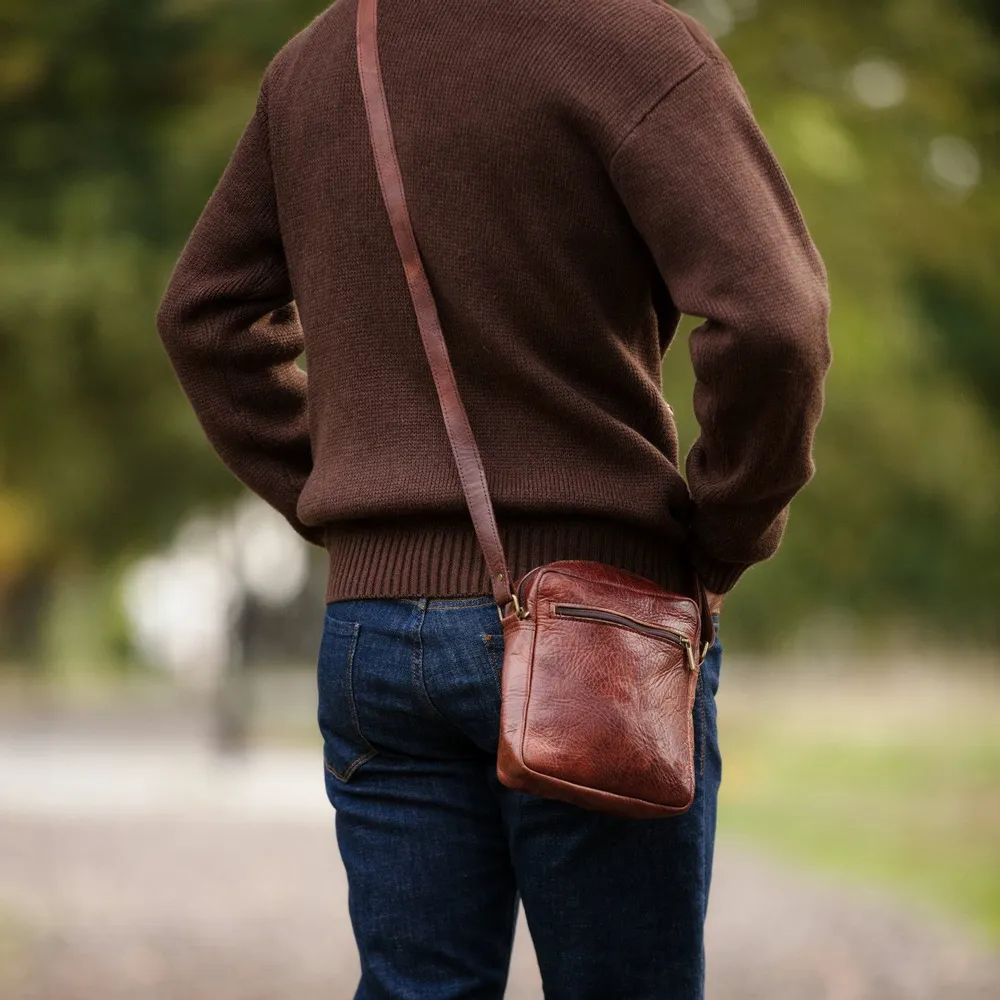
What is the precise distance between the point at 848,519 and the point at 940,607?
9.20 m

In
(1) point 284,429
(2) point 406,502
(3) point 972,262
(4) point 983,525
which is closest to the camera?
(2) point 406,502

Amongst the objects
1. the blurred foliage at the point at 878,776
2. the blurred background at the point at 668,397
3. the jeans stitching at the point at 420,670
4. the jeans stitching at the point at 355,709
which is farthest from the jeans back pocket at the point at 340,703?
the blurred foliage at the point at 878,776

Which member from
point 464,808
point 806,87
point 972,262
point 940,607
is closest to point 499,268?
point 464,808

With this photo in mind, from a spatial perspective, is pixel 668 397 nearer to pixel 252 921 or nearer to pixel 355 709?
pixel 252 921

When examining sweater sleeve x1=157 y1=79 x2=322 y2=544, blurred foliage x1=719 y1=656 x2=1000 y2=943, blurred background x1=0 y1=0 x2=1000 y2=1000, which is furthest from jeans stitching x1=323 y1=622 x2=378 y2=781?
blurred foliage x1=719 y1=656 x2=1000 y2=943

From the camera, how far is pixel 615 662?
1.88 metres

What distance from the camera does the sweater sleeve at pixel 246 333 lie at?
2320 millimetres

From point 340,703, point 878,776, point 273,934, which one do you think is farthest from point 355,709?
point 878,776

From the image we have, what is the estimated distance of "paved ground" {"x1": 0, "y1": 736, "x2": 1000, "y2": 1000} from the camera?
5.45 meters

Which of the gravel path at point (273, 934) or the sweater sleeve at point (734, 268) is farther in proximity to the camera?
the gravel path at point (273, 934)

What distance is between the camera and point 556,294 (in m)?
1.97

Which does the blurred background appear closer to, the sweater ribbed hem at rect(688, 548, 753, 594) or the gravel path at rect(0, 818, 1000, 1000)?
the gravel path at rect(0, 818, 1000, 1000)

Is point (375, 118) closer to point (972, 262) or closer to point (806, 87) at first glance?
point (806, 87)

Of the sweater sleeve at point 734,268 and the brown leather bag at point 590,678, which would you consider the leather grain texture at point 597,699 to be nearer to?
the brown leather bag at point 590,678
